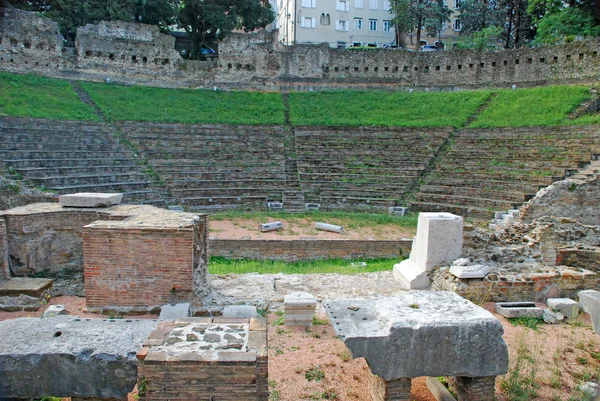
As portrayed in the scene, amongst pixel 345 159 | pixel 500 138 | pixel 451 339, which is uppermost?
pixel 500 138

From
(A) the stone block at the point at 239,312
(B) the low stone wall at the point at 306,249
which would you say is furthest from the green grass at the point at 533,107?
(A) the stone block at the point at 239,312

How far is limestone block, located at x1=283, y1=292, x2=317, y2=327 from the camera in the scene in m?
5.84

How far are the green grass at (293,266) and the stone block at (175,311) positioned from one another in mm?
3486

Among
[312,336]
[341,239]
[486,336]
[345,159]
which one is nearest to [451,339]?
[486,336]

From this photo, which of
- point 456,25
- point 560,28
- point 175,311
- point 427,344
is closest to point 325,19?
point 456,25

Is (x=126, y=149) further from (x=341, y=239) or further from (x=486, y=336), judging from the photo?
(x=486, y=336)

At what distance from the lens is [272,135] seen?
1959 cm

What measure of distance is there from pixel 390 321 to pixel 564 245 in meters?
6.47

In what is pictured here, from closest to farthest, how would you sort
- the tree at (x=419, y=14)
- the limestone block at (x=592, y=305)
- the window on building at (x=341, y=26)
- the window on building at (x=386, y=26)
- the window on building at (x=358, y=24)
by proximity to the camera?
1. the limestone block at (x=592, y=305)
2. the tree at (x=419, y=14)
3. the window on building at (x=341, y=26)
4. the window on building at (x=358, y=24)
5. the window on building at (x=386, y=26)

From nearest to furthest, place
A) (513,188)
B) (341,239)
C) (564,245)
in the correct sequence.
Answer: (564,245), (341,239), (513,188)

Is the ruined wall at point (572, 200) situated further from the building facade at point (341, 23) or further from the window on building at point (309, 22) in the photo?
the window on building at point (309, 22)

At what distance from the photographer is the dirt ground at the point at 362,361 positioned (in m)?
4.37

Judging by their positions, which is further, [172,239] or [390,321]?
[172,239]

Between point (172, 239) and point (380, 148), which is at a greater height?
point (380, 148)
